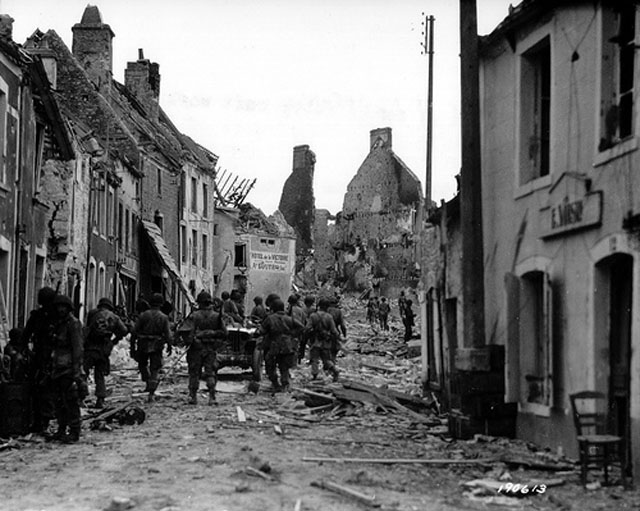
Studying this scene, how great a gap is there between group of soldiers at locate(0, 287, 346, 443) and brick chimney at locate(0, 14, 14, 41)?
5361 mm

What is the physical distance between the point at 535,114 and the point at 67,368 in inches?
274

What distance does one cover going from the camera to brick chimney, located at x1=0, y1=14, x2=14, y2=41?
18922 millimetres

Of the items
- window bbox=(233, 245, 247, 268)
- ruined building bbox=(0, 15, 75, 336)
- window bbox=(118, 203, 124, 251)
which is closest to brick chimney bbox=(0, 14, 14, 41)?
ruined building bbox=(0, 15, 75, 336)

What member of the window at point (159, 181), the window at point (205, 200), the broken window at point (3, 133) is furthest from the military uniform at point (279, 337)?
the window at point (205, 200)

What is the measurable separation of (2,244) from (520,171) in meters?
10.0

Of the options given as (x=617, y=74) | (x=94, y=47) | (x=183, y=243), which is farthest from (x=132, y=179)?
(x=617, y=74)

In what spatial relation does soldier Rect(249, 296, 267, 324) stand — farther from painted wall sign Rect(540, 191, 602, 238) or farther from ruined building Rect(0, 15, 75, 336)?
painted wall sign Rect(540, 191, 602, 238)

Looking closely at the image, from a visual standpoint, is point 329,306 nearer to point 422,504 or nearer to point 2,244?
point 2,244

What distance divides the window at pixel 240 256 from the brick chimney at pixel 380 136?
18.5 meters

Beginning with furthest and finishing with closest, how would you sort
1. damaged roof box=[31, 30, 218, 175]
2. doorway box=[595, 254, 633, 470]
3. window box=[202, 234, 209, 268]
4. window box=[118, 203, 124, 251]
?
window box=[202, 234, 209, 268]
damaged roof box=[31, 30, 218, 175]
window box=[118, 203, 124, 251]
doorway box=[595, 254, 633, 470]

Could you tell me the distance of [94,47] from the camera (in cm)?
4516

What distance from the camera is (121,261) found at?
39188mm

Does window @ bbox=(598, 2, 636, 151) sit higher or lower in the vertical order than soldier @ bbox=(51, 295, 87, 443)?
higher

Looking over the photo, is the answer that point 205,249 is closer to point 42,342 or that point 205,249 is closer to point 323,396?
point 323,396
